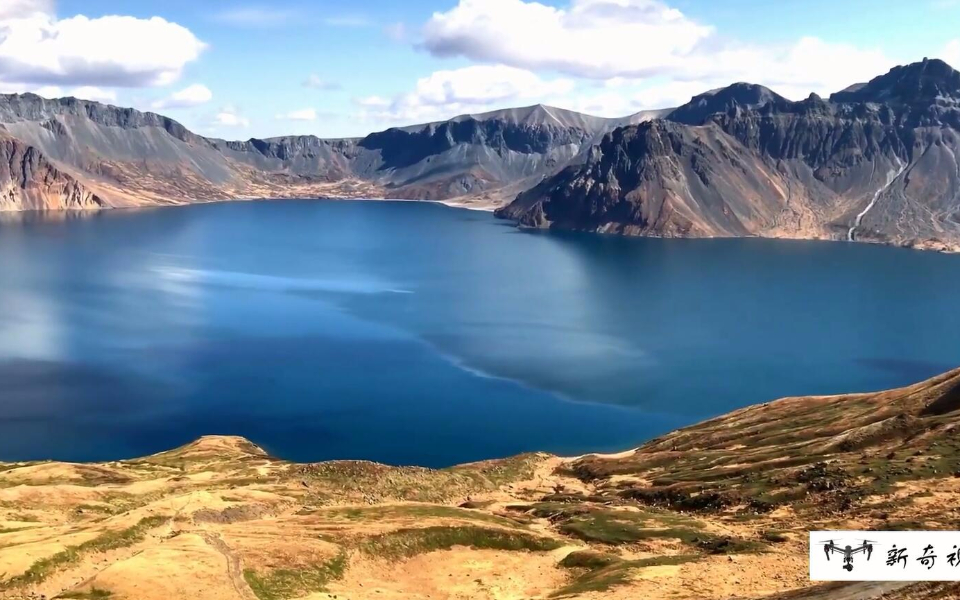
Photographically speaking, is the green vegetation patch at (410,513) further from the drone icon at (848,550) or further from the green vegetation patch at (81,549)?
the drone icon at (848,550)

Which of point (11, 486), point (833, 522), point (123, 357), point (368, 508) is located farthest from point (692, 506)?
point (123, 357)

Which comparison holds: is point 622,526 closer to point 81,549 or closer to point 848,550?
point 848,550

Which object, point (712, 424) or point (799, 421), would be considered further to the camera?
point (712, 424)

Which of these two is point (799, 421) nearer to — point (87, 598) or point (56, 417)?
point (87, 598)

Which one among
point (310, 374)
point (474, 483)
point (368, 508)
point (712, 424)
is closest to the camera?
point (368, 508)

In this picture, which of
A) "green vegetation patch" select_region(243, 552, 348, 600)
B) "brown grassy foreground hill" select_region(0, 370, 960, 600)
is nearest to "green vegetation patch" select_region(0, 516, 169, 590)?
"brown grassy foreground hill" select_region(0, 370, 960, 600)
